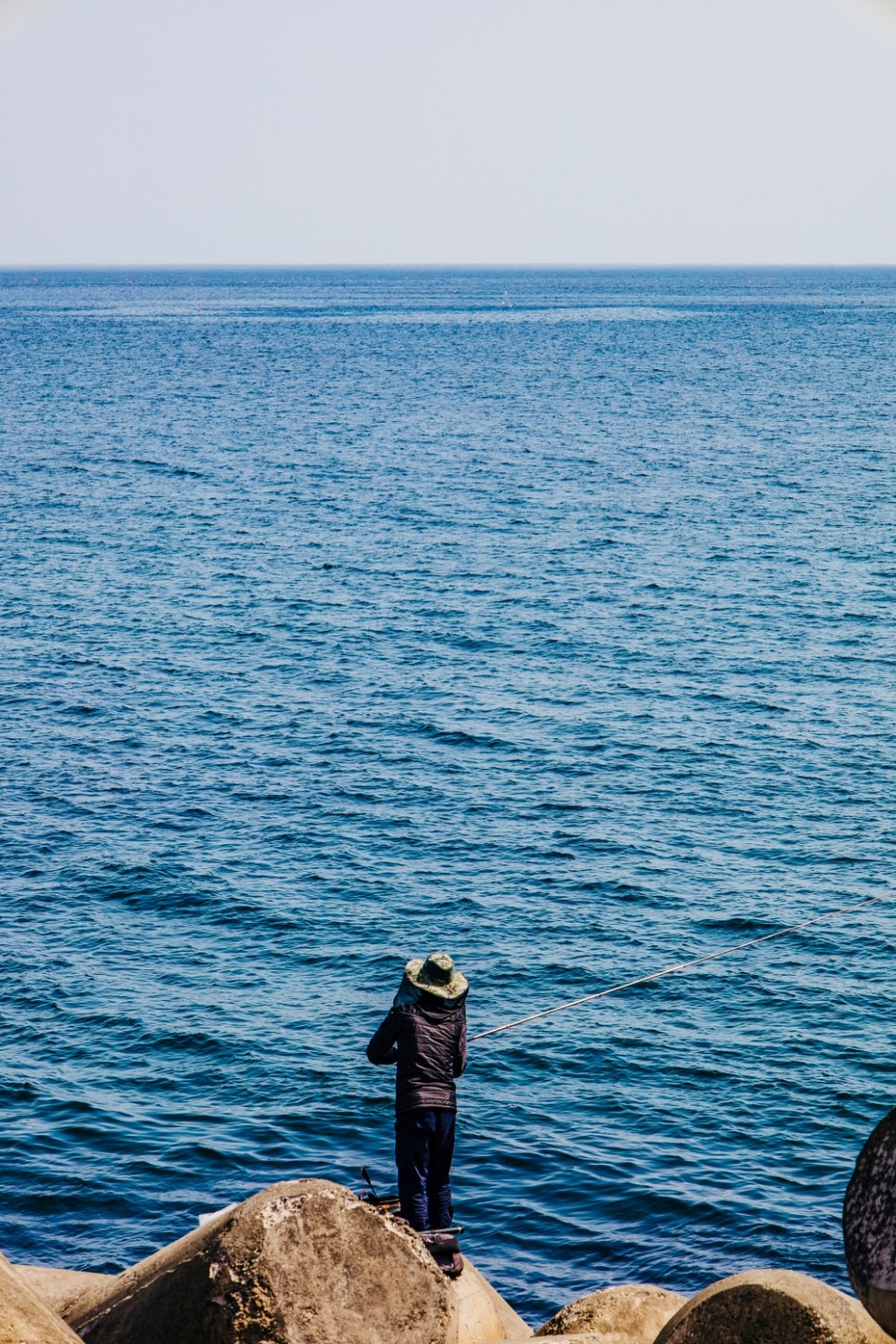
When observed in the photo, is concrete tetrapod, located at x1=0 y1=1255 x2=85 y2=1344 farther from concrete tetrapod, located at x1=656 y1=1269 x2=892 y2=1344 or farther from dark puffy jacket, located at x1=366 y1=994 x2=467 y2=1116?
concrete tetrapod, located at x1=656 y1=1269 x2=892 y2=1344

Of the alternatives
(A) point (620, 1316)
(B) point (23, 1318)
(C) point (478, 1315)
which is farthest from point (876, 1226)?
(B) point (23, 1318)

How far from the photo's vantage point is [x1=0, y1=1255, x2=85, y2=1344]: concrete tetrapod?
682 cm

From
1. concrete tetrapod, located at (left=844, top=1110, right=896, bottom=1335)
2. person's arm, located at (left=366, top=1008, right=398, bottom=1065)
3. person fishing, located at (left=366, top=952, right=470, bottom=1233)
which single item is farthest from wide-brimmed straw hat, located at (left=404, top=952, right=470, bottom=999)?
concrete tetrapod, located at (left=844, top=1110, right=896, bottom=1335)

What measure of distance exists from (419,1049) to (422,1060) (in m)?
0.08

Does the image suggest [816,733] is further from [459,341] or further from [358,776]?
[459,341]

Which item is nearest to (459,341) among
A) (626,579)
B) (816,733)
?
(626,579)

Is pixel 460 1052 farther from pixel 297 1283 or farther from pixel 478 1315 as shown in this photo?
pixel 297 1283

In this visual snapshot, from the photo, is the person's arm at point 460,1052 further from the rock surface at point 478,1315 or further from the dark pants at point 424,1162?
the rock surface at point 478,1315

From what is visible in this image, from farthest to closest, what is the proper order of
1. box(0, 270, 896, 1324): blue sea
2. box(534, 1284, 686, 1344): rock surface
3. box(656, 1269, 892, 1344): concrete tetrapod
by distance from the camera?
box(0, 270, 896, 1324): blue sea → box(534, 1284, 686, 1344): rock surface → box(656, 1269, 892, 1344): concrete tetrapod

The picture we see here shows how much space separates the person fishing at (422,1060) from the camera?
31.0 feet

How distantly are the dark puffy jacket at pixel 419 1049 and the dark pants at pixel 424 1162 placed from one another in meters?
0.10

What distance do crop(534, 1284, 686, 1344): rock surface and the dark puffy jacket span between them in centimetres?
149

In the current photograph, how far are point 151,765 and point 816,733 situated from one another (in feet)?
41.7

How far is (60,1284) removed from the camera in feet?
31.0
